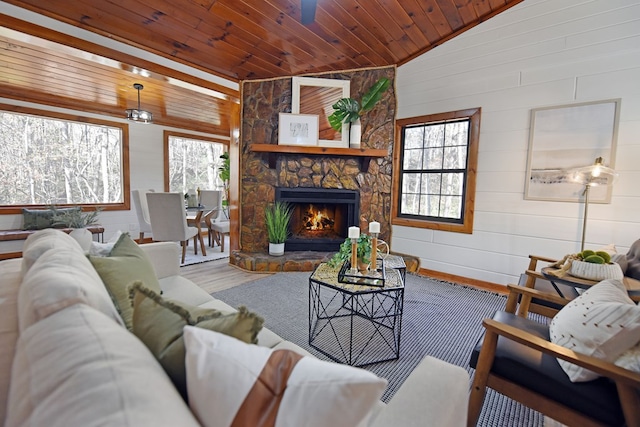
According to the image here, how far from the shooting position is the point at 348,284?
A: 6.37 ft

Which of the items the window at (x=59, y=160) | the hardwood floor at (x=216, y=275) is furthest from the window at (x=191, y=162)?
the hardwood floor at (x=216, y=275)

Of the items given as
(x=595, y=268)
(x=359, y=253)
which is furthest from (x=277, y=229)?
(x=595, y=268)

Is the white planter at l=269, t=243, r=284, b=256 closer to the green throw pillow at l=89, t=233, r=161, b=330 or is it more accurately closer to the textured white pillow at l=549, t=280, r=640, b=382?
the green throw pillow at l=89, t=233, r=161, b=330

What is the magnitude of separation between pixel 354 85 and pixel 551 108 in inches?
90.2

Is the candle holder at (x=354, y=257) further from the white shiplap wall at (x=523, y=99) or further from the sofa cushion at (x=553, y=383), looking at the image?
the white shiplap wall at (x=523, y=99)

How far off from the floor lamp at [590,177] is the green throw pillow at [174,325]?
3140 mm

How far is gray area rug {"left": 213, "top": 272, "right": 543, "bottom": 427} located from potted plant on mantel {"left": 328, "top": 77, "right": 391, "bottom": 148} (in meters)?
1.99

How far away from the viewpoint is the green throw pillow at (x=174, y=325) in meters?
0.67

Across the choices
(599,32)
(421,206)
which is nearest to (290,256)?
(421,206)

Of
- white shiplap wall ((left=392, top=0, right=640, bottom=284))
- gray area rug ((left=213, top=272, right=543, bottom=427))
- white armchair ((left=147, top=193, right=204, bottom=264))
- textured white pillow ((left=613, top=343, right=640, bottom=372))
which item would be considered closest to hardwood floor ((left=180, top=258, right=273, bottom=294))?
gray area rug ((left=213, top=272, right=543, bottom=427))

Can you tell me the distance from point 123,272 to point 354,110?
3285mm

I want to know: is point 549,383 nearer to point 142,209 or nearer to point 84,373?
point 84,373

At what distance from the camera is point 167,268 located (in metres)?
2.08

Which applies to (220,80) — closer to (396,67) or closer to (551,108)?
(396,67)
